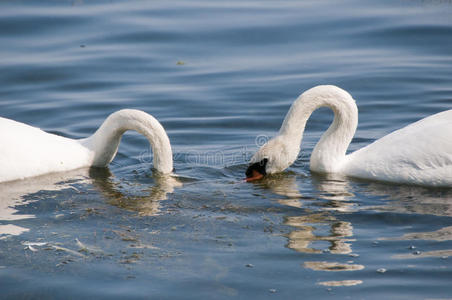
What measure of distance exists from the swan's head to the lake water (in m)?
0.17

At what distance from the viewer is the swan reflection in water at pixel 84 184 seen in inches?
343

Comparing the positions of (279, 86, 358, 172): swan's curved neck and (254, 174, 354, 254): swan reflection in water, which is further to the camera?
(279, 86, 358, 172): swan's curved neck

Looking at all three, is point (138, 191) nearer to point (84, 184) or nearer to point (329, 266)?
point (84, 184)

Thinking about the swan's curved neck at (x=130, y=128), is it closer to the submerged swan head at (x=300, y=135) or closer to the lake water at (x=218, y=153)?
the lake water at (x=218, y=153)

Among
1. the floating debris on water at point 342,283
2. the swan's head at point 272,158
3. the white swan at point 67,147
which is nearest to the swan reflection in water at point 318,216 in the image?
the swan's head at point 272,158

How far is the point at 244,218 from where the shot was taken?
329 inches

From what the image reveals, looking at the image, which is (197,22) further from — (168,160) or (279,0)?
(168,160)

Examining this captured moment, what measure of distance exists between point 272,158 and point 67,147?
2528 millimetres

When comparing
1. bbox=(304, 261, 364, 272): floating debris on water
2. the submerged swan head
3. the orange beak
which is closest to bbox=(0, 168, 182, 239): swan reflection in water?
the orange beak

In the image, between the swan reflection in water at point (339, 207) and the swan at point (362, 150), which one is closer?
the swan reflection in water at point (339, 207)


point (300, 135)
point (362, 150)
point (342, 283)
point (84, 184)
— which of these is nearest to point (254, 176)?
point (300, 135)

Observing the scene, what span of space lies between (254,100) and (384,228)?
18.2 feet

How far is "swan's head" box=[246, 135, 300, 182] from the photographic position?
32.5ft

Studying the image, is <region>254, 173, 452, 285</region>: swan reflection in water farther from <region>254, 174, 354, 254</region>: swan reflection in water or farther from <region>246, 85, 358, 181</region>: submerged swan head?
<region>246, 85, 358, 181</region>: submerged swan head
